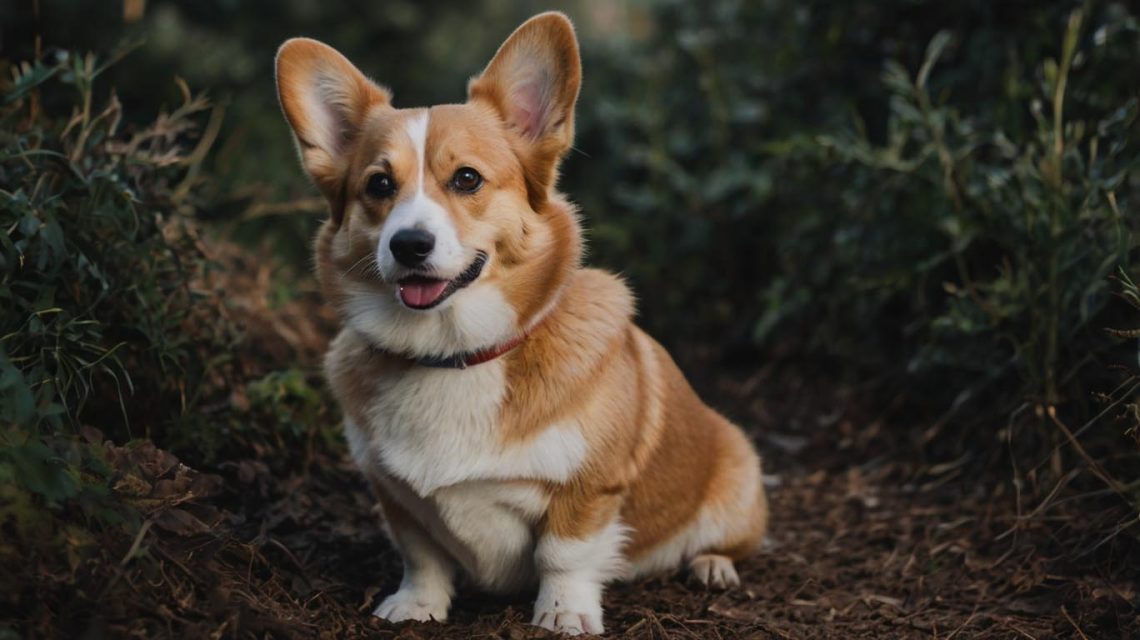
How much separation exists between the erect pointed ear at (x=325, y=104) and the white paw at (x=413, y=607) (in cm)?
109

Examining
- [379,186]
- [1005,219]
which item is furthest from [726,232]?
[379,186]

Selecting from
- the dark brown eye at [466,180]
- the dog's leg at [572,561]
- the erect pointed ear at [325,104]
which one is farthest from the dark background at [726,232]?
the dog's leg at [572,561]

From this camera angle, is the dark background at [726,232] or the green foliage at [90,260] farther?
the dark background at [726,232]

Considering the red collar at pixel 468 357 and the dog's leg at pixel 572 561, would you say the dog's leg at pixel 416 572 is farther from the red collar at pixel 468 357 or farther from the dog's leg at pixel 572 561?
the red collar at pixel 468 357

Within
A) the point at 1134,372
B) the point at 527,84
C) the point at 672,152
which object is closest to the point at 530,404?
the point at 527,84

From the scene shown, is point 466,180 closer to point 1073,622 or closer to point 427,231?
point 427,231

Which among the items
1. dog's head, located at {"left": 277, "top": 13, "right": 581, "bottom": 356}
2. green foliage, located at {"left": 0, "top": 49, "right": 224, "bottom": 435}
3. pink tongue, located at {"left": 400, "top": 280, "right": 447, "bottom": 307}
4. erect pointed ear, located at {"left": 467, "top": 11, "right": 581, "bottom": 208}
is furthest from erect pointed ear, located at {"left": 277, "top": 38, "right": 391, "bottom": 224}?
green foliage, located at {"left": 0, "top": 49, "right": 224, "bottom": 435}

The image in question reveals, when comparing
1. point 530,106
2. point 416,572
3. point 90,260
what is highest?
point 530,106

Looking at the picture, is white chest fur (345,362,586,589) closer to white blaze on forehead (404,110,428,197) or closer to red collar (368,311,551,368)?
red collar (368,311,551,368)

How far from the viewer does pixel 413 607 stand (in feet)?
9.74

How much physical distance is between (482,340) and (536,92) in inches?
29.5

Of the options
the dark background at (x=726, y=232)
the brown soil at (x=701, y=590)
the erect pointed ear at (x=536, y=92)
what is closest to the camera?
the brown soil at (x=701, y=590)

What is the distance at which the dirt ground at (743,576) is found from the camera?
245cm

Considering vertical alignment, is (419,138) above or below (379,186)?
above
